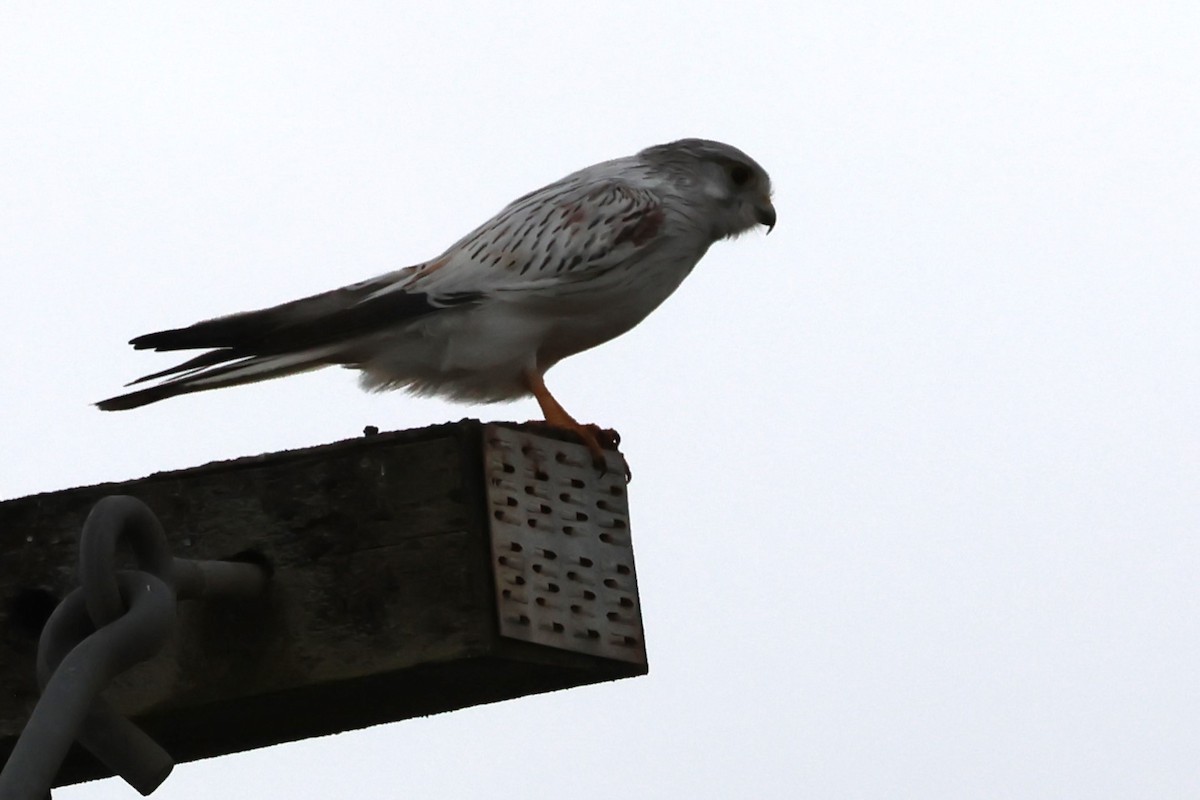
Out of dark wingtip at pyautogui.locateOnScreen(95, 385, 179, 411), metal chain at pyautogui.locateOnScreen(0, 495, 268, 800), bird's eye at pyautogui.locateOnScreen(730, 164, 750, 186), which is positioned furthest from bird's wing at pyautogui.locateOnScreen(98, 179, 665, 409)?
metal chain at pyautogui.locateOnScreen(0, 495, 268, 800)

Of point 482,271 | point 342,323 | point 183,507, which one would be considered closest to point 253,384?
point 342,323

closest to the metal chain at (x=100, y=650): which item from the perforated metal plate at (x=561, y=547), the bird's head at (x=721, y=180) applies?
the perforated metal plate at (x=561, y=547)

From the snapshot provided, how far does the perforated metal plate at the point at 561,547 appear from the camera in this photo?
288 centimetres

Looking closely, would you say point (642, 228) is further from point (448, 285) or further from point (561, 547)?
point (561, 547)

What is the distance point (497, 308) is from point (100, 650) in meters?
2.83

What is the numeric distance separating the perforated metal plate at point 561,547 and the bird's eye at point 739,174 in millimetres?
2346

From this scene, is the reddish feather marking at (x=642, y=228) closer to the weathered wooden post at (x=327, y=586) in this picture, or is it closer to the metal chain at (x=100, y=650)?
the weathered wooden post at (x=327, y=586)

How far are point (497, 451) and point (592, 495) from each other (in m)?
0.31

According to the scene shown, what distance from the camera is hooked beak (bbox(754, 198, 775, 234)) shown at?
5535mm

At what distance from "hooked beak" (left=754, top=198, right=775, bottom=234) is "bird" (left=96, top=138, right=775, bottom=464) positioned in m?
0.59

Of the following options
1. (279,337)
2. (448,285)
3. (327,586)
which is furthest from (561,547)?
(448,285)

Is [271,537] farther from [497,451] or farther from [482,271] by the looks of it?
[482,271]

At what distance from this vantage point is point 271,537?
2830 mm

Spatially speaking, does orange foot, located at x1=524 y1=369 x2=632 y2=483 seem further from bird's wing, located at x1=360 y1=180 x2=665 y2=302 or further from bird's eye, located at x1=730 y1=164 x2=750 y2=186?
bird's eye, located at x1=730 y1=164 x2=750 y2=186
